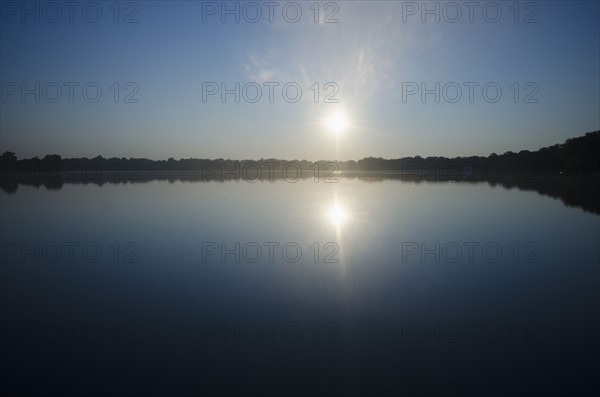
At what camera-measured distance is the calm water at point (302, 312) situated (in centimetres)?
646

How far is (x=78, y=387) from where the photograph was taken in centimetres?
612

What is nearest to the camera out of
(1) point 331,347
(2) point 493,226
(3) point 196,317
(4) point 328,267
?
(1) point 331,347

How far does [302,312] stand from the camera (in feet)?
30.4

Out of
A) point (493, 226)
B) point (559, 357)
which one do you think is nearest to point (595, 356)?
point (559, 357)

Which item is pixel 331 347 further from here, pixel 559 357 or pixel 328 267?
pixel 328 267

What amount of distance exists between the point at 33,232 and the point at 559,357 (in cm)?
2270

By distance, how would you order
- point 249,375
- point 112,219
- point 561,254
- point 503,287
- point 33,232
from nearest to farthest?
point 249,375 → point 503,287 → point 561,254 → point 33,232 → point 112,219

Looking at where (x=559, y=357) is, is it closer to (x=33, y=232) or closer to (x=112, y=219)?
(x=33, y=232)

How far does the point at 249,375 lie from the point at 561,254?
547 inches

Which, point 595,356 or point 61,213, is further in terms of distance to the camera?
point 61,213

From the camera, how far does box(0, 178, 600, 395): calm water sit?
646 centimetres

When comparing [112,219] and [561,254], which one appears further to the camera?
[112,219]

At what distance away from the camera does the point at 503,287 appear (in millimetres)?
11117

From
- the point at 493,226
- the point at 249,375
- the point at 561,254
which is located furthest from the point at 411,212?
the point at 249,375
